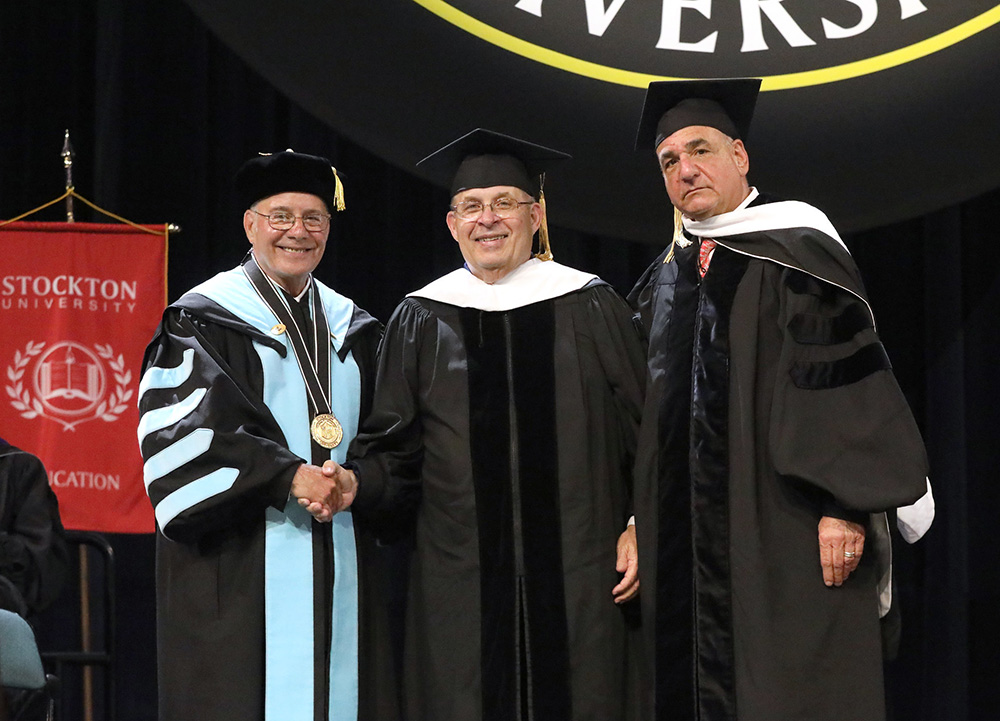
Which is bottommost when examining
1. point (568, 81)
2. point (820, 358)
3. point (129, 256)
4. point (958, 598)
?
point (958, 598)

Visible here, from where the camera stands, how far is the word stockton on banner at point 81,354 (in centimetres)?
406

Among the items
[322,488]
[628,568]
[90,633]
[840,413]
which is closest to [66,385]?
[90,633]

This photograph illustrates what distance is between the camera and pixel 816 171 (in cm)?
362

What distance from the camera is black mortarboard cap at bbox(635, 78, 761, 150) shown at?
10.1ft

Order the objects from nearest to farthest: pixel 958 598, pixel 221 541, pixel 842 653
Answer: pixel 842 653
pixel 221 541
pixel 958 598

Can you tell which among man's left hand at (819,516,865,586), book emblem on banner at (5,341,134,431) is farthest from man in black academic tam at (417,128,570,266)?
book emblem on banner at (5,341,134,431)

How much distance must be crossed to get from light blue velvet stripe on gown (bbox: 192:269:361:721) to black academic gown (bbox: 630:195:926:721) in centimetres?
82

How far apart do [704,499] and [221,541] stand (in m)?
1.27

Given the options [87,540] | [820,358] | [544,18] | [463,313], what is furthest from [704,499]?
[87,540]

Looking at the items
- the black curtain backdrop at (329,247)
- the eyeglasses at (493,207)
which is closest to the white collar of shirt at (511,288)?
the eyeglasses at (493,207)

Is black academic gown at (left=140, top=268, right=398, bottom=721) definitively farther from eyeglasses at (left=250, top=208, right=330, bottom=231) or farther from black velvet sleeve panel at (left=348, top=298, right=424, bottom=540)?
eyeglasses at (left=250, top=208, right=330, bottom=231)

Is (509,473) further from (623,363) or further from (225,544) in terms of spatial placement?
(225,544)

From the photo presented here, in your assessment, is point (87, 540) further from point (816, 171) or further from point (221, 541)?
point (816, 171)

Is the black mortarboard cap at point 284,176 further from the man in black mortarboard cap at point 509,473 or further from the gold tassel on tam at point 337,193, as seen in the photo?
the man in black mortarboard cap at point 509,473
